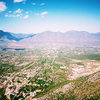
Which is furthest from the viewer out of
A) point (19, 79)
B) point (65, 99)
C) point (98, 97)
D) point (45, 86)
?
point (19, 79)

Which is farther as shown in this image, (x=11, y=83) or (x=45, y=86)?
(x=11, y=83)

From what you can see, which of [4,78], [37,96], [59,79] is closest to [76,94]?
[37,96]

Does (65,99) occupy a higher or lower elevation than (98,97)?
lower

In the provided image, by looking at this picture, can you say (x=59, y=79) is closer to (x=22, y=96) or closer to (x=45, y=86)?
(x=45, y=86)

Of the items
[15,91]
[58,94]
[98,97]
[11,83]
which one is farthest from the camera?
[11,83]

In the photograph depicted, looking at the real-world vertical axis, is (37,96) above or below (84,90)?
below

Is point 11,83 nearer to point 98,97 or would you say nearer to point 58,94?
point 58,94

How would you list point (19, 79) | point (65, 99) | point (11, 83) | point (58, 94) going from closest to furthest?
point (65, 99), point (58, 94), point (11, 83), point (19, 79)

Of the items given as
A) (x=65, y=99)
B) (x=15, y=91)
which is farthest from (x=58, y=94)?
(x=15, y=91)

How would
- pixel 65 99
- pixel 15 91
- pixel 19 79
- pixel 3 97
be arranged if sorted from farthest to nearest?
pixel 19 79, pixel 15 91, pixel 3 97, pixel 65 99
